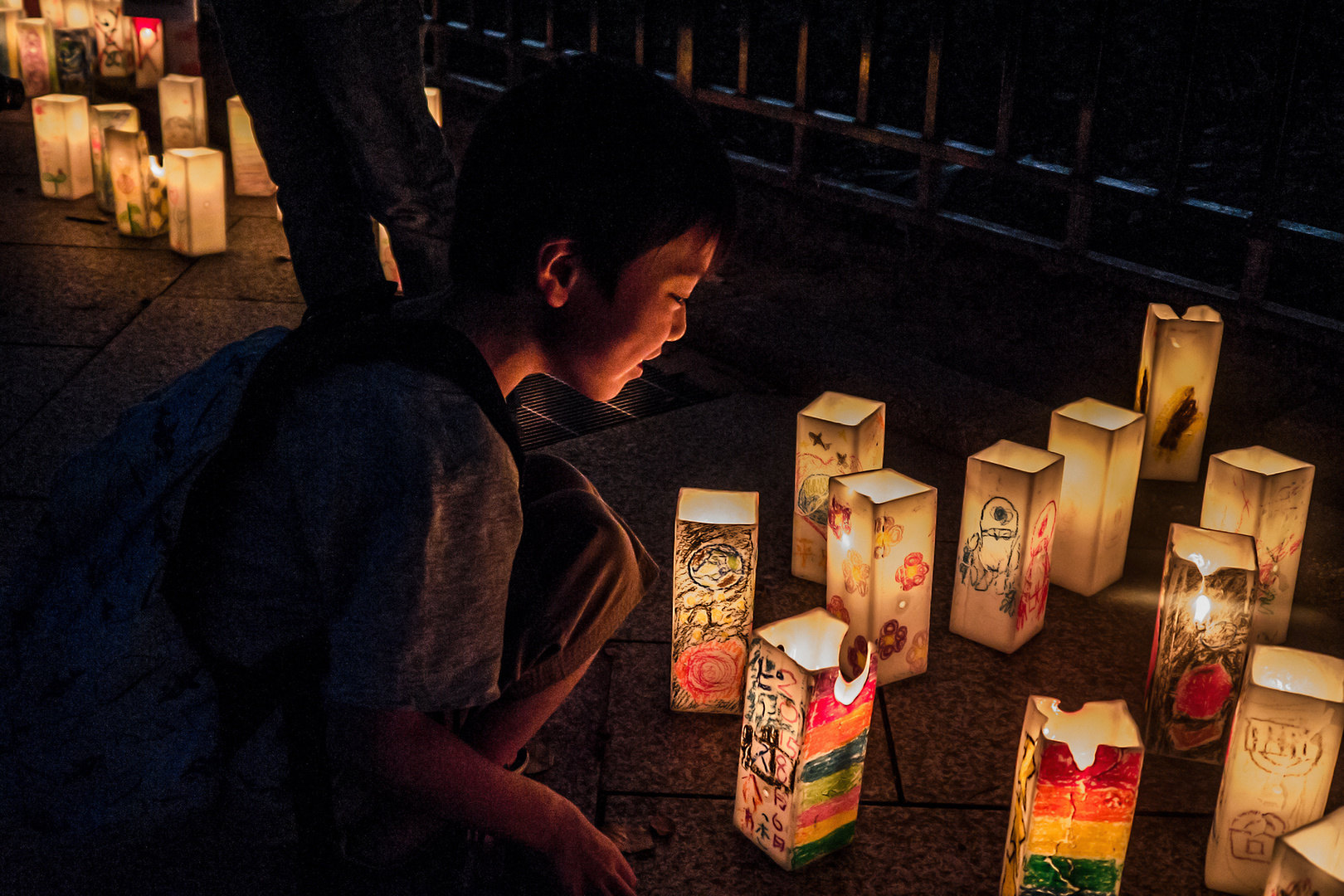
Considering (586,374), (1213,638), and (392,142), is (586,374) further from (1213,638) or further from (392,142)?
(392,142)

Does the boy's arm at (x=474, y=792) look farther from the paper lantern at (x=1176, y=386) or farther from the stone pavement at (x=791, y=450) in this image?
the paper lantern at (x=1176, y=386)

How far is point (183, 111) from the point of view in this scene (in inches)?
210

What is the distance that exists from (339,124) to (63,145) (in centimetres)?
307

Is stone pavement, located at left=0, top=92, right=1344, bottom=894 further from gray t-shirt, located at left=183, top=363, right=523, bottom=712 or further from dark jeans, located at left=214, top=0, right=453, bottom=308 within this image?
dark jeans, located at left=214, top=0, right=453, bottom=308

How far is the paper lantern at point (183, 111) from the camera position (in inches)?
208

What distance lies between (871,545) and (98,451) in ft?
3.89

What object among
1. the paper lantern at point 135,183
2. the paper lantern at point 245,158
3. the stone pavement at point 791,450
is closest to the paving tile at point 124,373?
the stone pavement at point 791,450

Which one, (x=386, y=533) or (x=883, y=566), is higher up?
(x=386, y=533)

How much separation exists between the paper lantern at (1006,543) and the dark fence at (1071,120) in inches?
44.5

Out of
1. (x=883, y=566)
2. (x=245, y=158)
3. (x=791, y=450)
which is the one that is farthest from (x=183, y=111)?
(x=883, y=566)

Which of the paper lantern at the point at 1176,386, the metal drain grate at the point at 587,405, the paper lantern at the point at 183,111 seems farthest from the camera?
the paper lantern at the point at 183,111

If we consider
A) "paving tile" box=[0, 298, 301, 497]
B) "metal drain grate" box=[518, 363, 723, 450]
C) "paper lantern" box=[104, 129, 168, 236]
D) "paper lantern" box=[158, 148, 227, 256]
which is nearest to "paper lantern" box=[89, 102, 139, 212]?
"paper lantern" box=[104, 129, 168, 236]

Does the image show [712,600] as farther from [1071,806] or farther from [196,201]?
[196,201]

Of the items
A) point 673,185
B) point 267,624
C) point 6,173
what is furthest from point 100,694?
point 6,173
